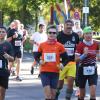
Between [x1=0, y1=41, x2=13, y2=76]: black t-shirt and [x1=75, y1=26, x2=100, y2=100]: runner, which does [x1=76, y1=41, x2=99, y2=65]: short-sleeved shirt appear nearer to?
[x1=75, y1=26, x2=100, y2=100]: runner

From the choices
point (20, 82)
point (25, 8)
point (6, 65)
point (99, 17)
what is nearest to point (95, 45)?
point (6, 65)

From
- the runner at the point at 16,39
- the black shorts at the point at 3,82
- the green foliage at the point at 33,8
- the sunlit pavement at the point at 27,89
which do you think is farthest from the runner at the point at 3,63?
the green foliage at the point at 33,8

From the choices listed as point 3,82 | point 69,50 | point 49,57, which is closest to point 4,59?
point 3,82

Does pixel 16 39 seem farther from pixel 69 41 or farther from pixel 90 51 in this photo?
pixel 90 51

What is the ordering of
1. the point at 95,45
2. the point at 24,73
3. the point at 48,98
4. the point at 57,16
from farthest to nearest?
the point at 57,16, the point at 24,73, the point at 95,45, the point at 48,98

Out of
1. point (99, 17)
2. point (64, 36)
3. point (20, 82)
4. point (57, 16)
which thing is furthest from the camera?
point (99, 17)

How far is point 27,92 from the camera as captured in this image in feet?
48.9

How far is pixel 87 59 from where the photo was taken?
10828 millimetres

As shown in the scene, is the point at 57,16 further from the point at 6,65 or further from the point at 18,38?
the point at 6,65

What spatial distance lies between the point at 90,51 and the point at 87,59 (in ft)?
0.71

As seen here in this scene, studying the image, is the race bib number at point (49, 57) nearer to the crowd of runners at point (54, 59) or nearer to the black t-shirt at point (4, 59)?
the crowd of runners at point (54, 59)

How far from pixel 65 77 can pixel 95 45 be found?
5.34ft

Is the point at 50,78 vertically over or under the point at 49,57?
under

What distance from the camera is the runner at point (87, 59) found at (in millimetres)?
10586
